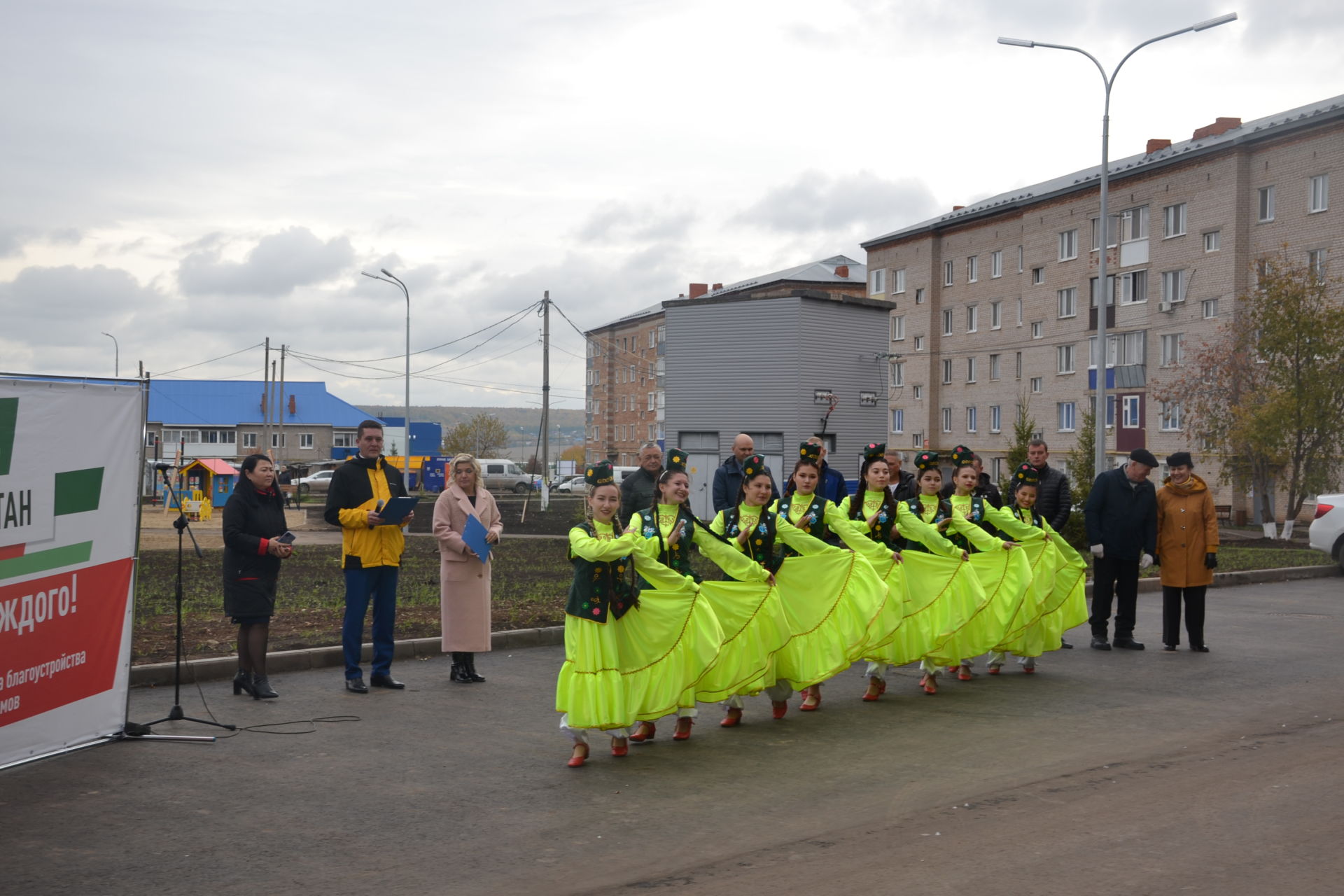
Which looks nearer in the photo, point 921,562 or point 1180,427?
point 921,562

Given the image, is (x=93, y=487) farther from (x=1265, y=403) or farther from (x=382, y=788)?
(x=1265, y=403)

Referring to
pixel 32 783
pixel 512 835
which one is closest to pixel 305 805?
pixel 512 835

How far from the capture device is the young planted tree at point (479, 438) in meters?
104

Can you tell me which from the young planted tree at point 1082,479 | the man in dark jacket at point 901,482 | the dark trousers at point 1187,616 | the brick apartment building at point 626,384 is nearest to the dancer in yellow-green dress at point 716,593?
the man in dark jacket at point 901,482

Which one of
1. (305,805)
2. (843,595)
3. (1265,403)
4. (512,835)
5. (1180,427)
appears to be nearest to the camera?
(512,835)

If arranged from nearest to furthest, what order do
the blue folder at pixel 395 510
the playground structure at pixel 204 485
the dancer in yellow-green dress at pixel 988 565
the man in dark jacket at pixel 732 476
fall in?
the blue folder at pixel 395 510 < the dancer in yellow-green dress at pixel 988 565 < the man in dark jacket at pixel 732 476 < the playground structure at pixel 204 485

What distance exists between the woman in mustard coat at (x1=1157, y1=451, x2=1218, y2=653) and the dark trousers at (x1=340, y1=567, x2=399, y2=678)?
315 inches

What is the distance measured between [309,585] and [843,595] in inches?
417

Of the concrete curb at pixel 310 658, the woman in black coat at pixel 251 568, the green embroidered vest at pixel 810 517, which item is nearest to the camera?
the green embroidered vest at pixel 810 517

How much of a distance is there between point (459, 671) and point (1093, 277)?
49.2 metres

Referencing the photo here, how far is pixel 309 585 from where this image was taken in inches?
685

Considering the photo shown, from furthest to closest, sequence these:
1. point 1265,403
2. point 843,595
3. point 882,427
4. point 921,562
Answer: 1. point 882,427
2. point 1265,403
3. point 921,562
4. point 843,595

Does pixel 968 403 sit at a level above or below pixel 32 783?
above

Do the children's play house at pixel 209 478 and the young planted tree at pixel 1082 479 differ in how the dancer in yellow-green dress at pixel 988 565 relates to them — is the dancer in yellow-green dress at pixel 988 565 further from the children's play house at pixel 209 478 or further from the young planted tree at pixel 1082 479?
the children's play house at pixel 209 478
